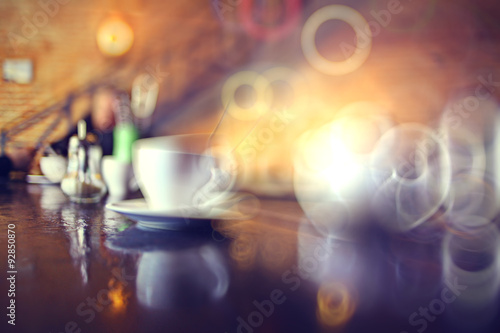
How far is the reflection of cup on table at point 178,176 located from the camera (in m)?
0.52

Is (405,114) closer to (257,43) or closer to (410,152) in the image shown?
(257,43)

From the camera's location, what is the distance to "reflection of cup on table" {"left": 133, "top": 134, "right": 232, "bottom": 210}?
523 mm

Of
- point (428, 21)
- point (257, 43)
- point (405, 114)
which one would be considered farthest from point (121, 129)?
point (428, 21)

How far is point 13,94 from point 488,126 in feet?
9.02

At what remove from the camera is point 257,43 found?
90.9 inches

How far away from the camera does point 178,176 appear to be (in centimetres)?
53

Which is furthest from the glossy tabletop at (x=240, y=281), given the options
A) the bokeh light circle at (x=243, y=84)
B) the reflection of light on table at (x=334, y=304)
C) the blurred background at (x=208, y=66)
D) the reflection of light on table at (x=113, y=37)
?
the reflection of light on table at (x=113, y=37)

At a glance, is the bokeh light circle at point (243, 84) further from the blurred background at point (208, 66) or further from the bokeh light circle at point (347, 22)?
the bokeh light circle at point (347, 22)

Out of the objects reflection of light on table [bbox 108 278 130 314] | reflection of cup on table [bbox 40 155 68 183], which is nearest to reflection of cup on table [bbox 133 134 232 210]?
reflection of light on table [bbox 108 278 130 314]

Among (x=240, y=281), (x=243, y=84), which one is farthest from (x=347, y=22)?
(x=240, y=281)

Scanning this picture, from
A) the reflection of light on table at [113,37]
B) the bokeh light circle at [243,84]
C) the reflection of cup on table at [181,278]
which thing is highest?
the reflection of light on table at [113,37]

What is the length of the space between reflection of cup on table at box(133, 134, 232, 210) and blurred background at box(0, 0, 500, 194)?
153 cm

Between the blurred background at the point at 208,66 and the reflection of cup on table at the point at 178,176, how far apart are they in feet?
5.02

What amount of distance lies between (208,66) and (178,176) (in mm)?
1930
